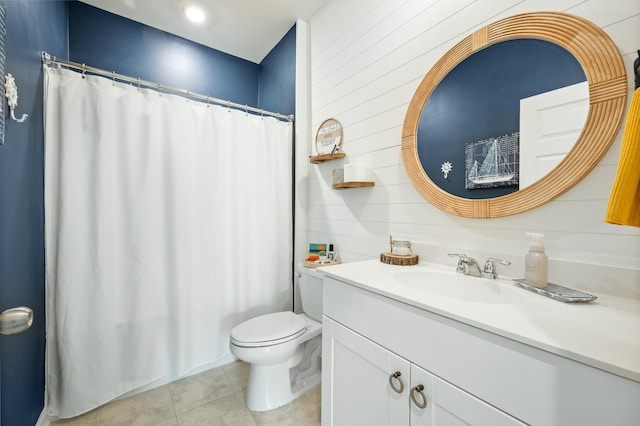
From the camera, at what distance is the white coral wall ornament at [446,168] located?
44.7 inches

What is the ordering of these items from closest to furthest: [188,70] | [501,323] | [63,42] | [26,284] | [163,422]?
[501,323] < [26,284] < [163,422] < [63,42] < [188,70]

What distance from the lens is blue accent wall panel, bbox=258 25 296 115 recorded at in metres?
2.12

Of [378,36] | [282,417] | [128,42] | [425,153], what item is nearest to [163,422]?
[282,417]

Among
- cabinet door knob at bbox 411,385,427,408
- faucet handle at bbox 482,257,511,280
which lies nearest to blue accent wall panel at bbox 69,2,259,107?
faucet handle at bbox 482,257,511,280

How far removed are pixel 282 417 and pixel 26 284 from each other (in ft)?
4.64

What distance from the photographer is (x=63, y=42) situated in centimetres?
172

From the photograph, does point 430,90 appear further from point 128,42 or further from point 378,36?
point 128,42

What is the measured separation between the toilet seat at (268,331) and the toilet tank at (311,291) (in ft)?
0.29

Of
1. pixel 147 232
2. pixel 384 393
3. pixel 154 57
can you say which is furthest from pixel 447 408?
pixel 154 57

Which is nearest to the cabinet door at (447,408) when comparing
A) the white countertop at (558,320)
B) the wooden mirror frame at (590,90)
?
the white countertop at (558,320)

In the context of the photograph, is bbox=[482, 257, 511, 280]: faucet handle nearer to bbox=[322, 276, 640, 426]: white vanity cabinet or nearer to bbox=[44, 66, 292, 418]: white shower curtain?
bbox=[322, 276, 640, 426]: white vanity cabinet

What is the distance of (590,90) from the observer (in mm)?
791

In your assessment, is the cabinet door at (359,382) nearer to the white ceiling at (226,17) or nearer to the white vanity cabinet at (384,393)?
the white vanity cabinet at (384,393)

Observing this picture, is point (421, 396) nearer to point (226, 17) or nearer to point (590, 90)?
point (590, 90)
